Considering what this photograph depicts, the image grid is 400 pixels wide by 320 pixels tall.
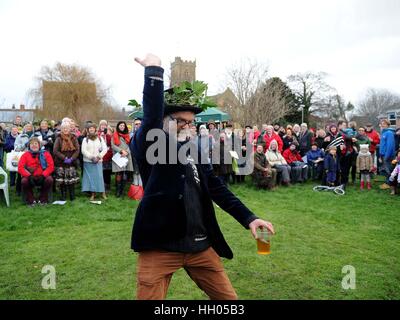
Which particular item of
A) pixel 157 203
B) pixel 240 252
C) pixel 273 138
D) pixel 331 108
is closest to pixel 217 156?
pixel 273 138

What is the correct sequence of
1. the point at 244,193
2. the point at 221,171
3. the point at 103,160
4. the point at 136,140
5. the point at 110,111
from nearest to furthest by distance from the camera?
1. the point at 136,140
2. the point at 103,160
3. the point at 244,193
4. the point at 221,171
5. the point at 110,111

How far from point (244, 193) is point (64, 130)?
17.5 feet

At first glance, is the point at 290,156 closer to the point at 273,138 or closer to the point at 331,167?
the point at 273,138

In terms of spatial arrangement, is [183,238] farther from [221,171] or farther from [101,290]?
[221,171]

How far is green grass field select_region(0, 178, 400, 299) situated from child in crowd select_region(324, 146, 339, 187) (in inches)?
80.0

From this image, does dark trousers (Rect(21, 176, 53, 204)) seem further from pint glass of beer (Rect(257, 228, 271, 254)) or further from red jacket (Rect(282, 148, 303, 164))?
red jacket (Rect(282, 148, 303, 164))

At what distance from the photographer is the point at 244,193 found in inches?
434

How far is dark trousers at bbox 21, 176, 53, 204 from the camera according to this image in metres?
8.82

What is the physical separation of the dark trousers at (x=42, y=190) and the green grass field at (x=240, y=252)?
0.34 meters

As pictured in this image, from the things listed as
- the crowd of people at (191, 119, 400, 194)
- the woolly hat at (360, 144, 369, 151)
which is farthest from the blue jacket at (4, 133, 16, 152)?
the woolly hat at (360, 144, 369, 151)

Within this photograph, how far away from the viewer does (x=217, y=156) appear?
461 inches

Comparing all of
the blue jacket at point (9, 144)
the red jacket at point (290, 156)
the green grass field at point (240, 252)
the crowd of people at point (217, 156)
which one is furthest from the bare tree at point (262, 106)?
the blue jacket at point (9, 144)

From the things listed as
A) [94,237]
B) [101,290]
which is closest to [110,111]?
[94,237]
